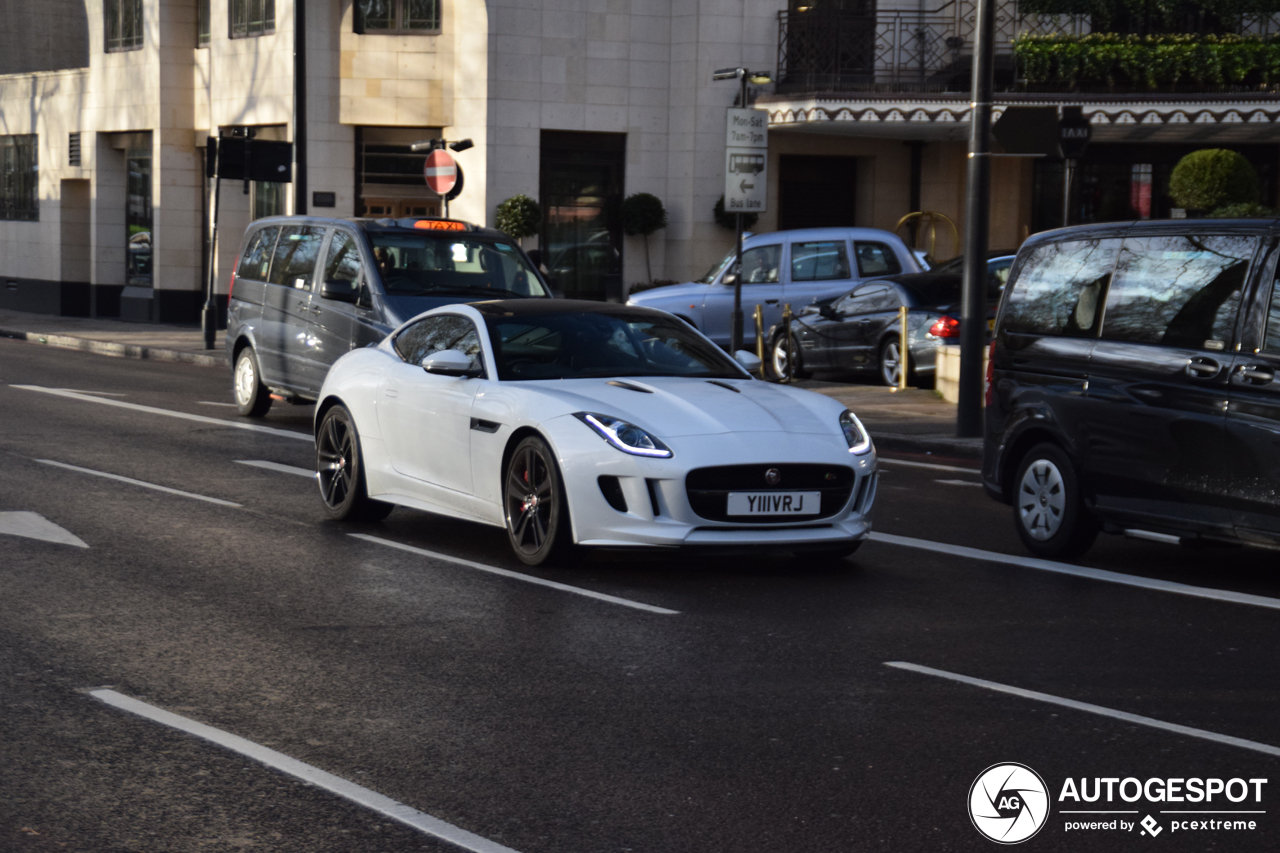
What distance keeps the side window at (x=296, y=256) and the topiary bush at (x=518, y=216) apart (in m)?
13.4

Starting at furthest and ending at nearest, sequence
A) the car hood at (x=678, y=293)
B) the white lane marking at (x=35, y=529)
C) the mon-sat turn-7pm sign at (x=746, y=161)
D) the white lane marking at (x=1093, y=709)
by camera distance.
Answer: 1. the car hood at (x=678, y=293)
2. the mon-sat turn-7pm sign at (x=746, y=161)
3. the white lane marking at (x=35, y=529)
4. the white lane marking at (x=1093, y=709)

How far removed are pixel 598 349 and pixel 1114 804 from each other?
512cm

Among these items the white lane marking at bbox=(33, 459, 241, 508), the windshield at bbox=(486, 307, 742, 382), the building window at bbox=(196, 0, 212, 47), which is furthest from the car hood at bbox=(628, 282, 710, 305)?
the building window at bbox=(196, 0, 212, 47)

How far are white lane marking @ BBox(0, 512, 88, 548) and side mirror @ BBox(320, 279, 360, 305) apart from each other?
4856 millimetres

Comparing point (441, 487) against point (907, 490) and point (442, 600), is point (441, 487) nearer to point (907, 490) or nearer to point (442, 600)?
point (442, 600)

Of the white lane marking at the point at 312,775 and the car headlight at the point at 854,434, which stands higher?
the car headlight at the point at 854,434

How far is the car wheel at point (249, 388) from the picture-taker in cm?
1675

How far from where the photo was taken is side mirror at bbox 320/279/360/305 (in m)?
14.9

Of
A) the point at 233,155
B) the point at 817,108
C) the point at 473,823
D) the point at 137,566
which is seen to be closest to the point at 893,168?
the point at 817,108

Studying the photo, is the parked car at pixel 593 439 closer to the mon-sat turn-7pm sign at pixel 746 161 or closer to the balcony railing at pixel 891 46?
the mon-sat turn-7pm sign at pixel 746 161

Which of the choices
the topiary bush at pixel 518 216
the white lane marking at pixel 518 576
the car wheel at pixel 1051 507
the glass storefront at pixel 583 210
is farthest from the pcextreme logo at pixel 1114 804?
the glass storefront at pixel 583 210

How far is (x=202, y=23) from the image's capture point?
3550 cm

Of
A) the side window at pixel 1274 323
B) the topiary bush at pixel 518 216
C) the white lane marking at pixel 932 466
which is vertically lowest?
the white lane marking at pixel 932 466

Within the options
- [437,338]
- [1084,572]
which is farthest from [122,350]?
[1084,572]
